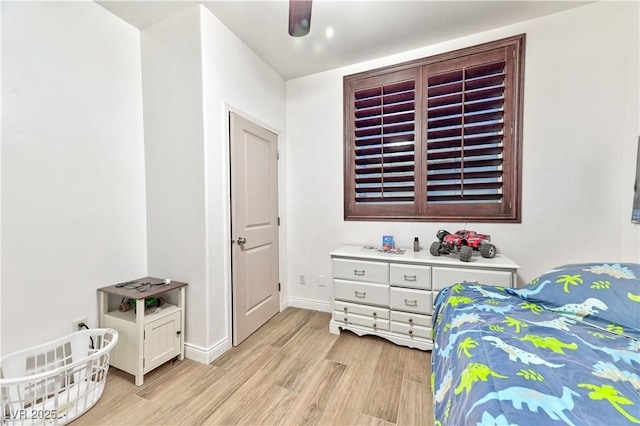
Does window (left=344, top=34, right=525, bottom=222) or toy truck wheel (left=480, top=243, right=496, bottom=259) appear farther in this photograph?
window (left=344, top=34, right=525, bottom=222)

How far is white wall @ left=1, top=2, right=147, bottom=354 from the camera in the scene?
146cm

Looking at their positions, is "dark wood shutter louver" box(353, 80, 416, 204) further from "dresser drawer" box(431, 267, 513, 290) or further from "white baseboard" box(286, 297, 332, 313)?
"white baseboard" box(286, 297, 332, 313)

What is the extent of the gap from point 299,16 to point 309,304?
270 cm

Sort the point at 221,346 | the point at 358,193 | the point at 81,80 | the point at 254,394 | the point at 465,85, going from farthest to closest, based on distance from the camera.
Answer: the point at 358,193, the point at 465,85, the point at 221,346, the point at 81,80, the point at 254,394

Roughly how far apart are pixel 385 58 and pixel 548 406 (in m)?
2.86

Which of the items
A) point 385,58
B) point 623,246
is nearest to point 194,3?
point 385,58

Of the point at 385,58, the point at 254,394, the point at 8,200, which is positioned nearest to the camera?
the point at 8,200

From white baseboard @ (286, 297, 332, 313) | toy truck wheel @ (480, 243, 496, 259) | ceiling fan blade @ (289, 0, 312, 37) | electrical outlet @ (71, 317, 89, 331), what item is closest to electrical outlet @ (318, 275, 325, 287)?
white baseboard @ (286, 297, 332, 313)

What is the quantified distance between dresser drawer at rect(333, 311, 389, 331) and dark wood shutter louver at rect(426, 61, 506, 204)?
4.11ft

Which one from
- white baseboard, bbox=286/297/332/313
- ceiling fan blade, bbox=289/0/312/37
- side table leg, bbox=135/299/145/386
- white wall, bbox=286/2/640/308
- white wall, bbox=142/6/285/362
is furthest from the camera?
white baseboard, bbox=286/297/332/313

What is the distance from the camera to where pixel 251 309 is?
2361mm

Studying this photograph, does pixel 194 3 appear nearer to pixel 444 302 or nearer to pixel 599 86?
pixel 444 302

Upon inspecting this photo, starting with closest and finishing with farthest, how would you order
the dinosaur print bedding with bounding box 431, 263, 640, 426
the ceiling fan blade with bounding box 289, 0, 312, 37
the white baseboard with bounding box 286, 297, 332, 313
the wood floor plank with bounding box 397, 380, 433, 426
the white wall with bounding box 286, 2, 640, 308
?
the dinosaur print bedding with bounding box 431, 263, 640, 426
the ceiling fan blade with bounding box 289, 0, 312, 37
the wood floor plank with bounding box 397, 380, 433, 426
the white wall with bounding box 286, 2, 640, 308
the white baseboard with bounding box 286, 297, 332, 313

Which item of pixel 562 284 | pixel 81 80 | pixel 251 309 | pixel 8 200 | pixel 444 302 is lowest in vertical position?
pixel 251 309
